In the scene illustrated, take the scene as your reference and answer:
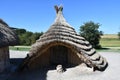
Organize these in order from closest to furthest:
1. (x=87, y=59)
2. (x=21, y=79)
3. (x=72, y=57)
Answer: (x=21, y=79), (x=87, y=59), (x=72, y=57)

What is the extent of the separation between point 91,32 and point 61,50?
97.9ft

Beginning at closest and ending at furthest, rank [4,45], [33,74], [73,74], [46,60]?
[73,74] < [33,74] < [4,45] < [46,60]

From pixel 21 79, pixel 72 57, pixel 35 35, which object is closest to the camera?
pixel 21 79

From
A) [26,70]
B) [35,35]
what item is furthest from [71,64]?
[35,35]

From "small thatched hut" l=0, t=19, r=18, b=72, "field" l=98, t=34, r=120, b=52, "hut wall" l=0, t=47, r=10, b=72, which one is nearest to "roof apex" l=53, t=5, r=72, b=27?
"small thatched hut" l=0, t=19, r=18, b=72

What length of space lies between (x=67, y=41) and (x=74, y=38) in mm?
823

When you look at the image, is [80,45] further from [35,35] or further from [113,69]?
[35,35]

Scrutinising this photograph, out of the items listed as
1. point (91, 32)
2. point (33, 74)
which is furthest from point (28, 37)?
point (33, 74)

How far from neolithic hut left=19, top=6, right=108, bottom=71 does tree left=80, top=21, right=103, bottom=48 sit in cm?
2825

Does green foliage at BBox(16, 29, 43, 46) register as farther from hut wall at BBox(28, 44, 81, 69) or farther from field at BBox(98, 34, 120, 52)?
hut wall at BBox(28, 44, 81, 69)

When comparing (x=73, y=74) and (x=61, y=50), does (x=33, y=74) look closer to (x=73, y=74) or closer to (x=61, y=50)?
(x=73, y=74)

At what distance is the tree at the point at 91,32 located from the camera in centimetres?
5006

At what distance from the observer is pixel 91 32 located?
50.6m

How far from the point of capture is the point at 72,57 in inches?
821
